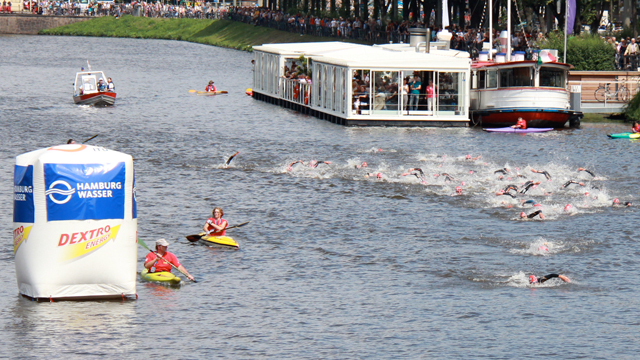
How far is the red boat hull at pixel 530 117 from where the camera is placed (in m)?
56.1

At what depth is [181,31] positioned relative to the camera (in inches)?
6201

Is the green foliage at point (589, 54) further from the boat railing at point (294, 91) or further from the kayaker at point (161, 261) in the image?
the kayaker at point (161, 261)

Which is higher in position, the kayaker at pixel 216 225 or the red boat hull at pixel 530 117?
the red boat hull at pixel 530 117

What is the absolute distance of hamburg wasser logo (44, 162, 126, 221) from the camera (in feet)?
75.1

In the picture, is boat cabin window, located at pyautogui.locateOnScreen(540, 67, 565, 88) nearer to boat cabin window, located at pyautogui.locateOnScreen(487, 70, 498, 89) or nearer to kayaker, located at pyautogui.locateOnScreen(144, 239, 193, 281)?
boat cabin window, located at pyautogui.locateOnScreen(487, 70, 498, 89)

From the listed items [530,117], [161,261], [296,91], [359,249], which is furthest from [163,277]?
[296,91]

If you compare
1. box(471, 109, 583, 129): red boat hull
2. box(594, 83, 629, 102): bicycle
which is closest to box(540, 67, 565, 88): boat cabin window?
box(471, 109, 583, 129): red boat hull

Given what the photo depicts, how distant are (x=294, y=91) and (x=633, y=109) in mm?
21106

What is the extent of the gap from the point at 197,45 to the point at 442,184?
107226mm

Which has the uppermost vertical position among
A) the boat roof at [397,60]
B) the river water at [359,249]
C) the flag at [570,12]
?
the flag at [570,12]

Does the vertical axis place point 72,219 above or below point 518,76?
below

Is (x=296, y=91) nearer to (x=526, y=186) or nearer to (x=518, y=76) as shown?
(x=518, y=76)

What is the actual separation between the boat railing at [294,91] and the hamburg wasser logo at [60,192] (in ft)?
141

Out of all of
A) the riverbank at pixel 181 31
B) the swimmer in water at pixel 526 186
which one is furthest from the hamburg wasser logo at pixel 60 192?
the riverbank at pixel 181 31
